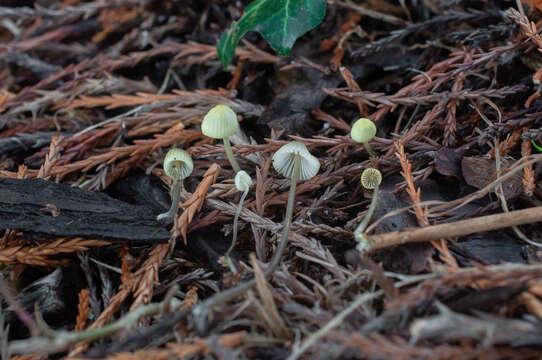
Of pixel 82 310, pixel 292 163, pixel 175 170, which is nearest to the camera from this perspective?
pixel 82 310

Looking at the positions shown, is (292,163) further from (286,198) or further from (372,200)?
(372,200)

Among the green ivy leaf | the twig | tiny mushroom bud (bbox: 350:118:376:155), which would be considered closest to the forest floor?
the twig

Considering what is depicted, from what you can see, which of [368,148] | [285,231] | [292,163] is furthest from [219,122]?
[368,148]

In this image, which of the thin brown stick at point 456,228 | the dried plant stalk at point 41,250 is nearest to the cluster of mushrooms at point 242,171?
the thin brown stick at point 456,228

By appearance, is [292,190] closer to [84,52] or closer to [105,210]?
[105,210]

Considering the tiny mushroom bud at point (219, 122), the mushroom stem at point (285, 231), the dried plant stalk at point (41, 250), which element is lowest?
the dried plant stalk at point (41, 250)

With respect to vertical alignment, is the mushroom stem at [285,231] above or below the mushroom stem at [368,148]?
below

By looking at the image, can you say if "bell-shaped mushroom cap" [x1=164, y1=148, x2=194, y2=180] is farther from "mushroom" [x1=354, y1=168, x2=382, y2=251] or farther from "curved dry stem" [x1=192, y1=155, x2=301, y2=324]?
"mushroom" [x1=354, y1=168, x2=382, y2=251]

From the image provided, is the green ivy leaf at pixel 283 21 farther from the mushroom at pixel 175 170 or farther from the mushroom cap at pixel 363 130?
the mushroom at pixel 175 170
